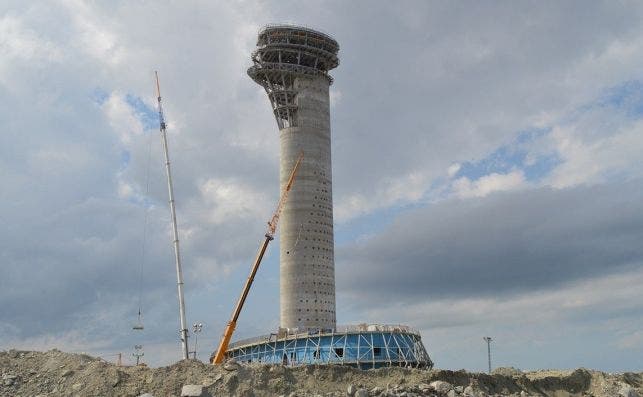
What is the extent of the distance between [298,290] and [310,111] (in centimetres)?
3058

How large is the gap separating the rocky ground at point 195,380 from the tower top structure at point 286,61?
6540 centimetres

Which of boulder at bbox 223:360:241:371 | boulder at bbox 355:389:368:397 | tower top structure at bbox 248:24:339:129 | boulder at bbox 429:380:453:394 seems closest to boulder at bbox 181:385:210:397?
boulder at bbox 223:360:241:371

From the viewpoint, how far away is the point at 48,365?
168ft

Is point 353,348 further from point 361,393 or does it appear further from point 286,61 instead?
point 286,61

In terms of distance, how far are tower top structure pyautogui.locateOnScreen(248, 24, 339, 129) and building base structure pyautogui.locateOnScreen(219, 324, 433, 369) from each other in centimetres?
3681

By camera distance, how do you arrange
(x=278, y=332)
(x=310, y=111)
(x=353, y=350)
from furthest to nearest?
1. (x=310, y=111)
2. (x=278, y=332)
3. (x=353, y=350)

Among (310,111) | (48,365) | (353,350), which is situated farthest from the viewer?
(310,111)

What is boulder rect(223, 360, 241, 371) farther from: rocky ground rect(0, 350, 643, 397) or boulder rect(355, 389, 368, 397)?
boulder rect(355, 389, 368, 397)

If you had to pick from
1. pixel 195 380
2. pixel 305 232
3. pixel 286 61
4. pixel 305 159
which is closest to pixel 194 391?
pixel 195 380

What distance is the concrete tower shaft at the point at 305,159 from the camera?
107m

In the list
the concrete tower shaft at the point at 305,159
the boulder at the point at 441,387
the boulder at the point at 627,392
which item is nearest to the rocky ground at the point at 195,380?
the boulder at the point at 441,387

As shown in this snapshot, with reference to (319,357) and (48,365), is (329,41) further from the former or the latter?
(48,365)

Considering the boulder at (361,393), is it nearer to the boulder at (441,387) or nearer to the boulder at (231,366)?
the boulder at (441,387)

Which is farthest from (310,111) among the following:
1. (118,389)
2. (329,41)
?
(118,389)
